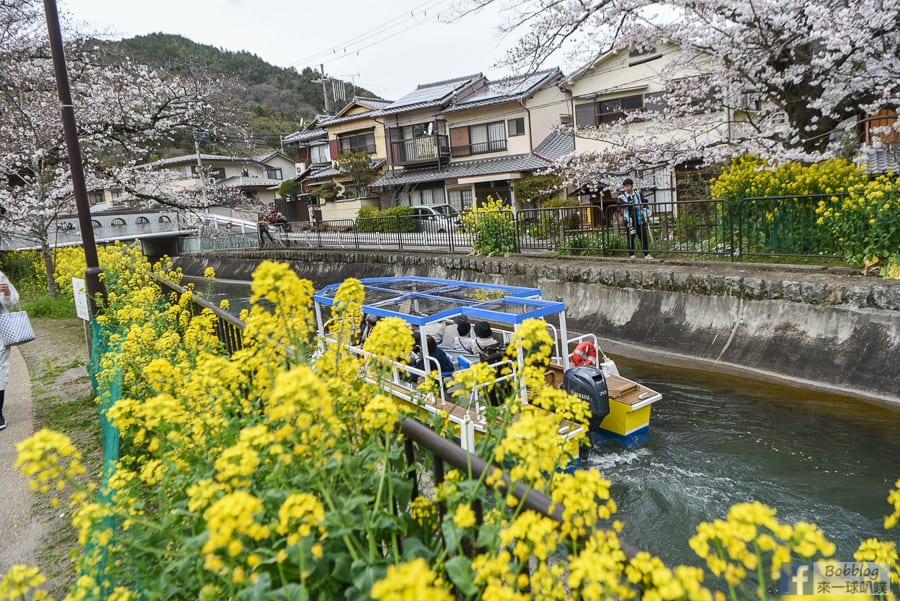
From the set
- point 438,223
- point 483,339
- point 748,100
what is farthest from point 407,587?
point 438,223

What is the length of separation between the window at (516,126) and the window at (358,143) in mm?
11662

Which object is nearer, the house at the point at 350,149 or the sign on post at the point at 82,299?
the sign on post at the point at 82,299

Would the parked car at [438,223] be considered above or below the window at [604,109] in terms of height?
below

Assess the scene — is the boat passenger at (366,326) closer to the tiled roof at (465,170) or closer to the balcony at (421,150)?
the tiled roof at (465,170)

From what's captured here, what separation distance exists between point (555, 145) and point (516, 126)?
2296 mm

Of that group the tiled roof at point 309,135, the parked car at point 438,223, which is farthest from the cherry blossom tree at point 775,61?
the tiled roof at point 309,135

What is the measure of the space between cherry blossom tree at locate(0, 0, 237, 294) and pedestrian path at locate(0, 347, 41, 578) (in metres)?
9.33

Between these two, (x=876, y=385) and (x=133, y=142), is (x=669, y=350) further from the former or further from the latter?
(x=133, y=142)

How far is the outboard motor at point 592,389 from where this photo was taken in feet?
22.2

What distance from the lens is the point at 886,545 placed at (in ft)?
6.48

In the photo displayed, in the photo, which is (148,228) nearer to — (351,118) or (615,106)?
(351,118)

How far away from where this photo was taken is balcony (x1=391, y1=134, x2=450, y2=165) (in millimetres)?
32250

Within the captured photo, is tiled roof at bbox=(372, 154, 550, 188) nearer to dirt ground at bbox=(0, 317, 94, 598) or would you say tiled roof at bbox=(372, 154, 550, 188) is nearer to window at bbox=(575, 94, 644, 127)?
window at bbox=(575, 94, 644, 127)

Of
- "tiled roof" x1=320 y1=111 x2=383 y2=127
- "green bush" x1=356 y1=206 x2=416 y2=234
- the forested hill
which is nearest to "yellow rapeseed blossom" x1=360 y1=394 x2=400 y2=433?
"green bush" x1=356 y1=206 x2=416 y2=234
